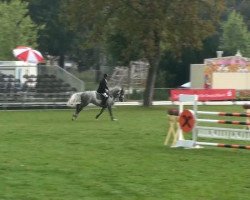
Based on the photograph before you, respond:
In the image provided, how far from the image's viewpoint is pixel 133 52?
44.7 m

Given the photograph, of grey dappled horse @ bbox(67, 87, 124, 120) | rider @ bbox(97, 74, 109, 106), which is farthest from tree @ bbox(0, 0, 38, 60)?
rider @ bbox(97, 74, 109, 106)

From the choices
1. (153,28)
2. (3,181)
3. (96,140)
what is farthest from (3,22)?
(3,181)

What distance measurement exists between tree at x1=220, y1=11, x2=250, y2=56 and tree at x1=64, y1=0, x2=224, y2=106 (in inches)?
1198

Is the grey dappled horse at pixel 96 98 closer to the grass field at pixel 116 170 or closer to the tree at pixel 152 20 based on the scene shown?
the grass field at pixel 116 170

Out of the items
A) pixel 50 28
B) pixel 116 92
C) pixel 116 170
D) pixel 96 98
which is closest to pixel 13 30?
pixel 96 98

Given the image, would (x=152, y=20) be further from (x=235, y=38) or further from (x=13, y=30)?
(x=235, y=38)

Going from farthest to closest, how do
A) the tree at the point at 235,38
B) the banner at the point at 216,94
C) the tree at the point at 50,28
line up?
the tree at the point at 50,28
the tree at the point at 235,38
the banner at the point at 216,94

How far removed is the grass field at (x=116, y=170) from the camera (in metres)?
10.1

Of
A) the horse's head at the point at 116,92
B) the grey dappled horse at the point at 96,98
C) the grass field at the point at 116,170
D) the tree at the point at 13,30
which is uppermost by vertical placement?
the tree at the point at 13,30

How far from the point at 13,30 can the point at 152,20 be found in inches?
706

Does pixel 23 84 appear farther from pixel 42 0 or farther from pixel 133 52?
pixel 42 0

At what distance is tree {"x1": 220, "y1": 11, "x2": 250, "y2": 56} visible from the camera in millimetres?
73625

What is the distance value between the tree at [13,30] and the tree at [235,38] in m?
24.7

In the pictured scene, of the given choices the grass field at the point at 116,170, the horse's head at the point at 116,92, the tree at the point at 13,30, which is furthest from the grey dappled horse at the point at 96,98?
the tree at the point at 13,30
